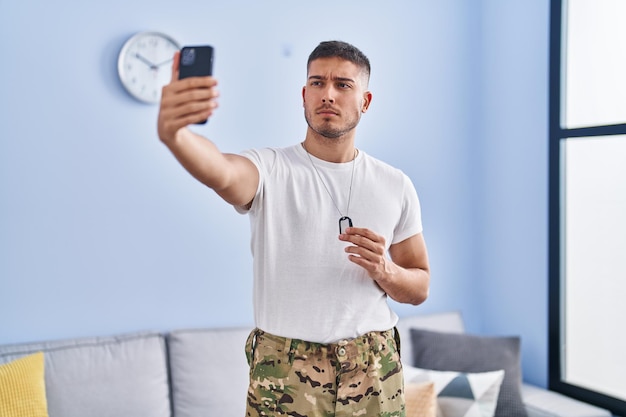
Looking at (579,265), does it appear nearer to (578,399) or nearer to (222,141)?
(578,399)

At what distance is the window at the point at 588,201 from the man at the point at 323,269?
161cm

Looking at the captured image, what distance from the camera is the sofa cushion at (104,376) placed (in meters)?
2.34

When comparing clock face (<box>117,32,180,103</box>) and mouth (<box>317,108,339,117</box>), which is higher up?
clock face (<box>117,32,180,103</box>)

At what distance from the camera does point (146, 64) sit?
8.66ft

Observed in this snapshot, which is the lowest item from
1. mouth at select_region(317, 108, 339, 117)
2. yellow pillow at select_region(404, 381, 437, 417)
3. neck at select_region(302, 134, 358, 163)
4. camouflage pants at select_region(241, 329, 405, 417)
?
yellow pillow at select_region(404, 381, 437, 417)

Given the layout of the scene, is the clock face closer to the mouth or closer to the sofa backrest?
the mouth

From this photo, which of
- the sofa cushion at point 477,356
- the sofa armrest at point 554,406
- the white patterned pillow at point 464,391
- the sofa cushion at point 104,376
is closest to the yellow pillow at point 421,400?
the white patterned pillow at point 464,391

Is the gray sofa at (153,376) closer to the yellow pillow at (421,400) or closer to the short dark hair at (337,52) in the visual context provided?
the yellow pillow at (421,400)

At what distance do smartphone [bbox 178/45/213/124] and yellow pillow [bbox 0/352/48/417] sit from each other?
146cm

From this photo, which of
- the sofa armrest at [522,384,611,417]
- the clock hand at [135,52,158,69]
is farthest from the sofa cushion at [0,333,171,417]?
the sofa armrest at [522,384,611,417]

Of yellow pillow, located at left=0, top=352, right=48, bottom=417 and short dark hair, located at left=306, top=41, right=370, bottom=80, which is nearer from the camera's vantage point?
short dark hair, located at left=306, top=41, right=370, bottom=80

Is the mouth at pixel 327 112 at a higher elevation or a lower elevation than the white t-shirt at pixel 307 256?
higher

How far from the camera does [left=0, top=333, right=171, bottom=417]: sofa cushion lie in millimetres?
2340

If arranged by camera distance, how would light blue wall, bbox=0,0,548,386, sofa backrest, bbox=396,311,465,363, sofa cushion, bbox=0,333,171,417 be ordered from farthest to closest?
sofa backrest, bbox=396,311,465,363, light blue wall, bbox=0,0,548,386, sofa cushion, bbox=0,333,171,417
